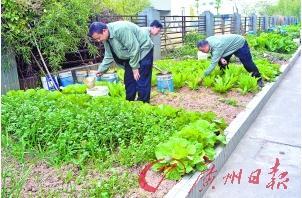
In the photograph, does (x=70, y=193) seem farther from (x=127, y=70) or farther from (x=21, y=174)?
(x=127, y=70)

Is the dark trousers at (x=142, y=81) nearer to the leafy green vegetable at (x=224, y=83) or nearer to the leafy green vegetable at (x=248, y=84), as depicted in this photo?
the leafy green vegetable at (x=224, y=83)

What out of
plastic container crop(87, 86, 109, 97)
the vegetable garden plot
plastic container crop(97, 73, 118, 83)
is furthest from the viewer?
plastic container crop(97, 73, 118, 83)

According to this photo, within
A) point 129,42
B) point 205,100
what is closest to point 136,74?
point 129,42

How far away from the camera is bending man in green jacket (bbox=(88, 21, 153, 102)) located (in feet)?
16.0

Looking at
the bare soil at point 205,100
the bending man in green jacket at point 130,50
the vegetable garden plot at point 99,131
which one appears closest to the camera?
the vegetable garden plot at point 99,131

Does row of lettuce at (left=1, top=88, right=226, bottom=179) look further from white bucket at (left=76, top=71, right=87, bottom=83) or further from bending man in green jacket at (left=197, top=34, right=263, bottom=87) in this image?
white bucket at (left=76, top=71, right=87, bottom=83)

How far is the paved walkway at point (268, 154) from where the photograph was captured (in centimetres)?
337

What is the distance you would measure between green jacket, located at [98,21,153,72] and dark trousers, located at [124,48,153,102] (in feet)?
0.35

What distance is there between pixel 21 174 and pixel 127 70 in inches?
102

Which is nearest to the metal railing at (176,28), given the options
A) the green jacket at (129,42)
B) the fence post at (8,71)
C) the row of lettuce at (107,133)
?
the fence post at (8,71)

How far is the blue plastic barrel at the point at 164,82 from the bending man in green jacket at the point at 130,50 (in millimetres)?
1077

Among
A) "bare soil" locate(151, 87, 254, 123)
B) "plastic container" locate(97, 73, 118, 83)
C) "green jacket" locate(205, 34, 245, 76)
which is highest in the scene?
"green jacket" locate(205, 34, 245, 76)

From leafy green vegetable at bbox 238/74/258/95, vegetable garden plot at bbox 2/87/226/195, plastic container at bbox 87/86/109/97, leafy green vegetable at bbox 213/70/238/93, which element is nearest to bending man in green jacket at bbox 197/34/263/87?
leafy green vegetable at bbox 213/70/238/93

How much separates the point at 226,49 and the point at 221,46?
12.0 inches
